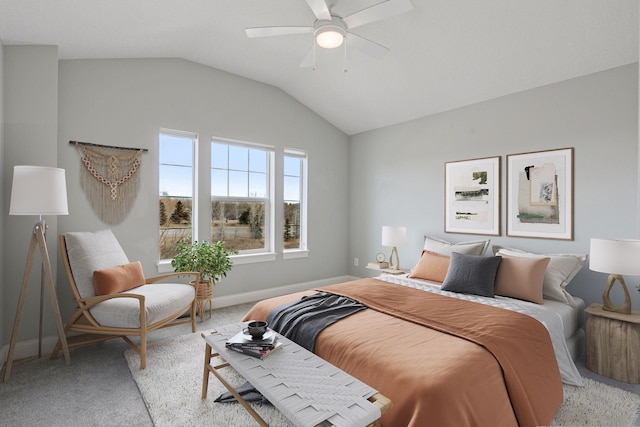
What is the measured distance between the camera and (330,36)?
251cm

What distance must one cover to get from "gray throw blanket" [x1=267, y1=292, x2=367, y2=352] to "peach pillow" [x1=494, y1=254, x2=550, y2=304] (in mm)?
1367

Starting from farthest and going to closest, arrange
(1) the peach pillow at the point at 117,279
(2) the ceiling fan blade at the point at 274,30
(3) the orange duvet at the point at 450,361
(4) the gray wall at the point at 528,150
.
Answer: (4) the gray wall at the point at 528,150 < (1) the peach pillow at the point at 117,279 < (2) the ceiling fan blade at the point at 274,30 < (3) the orange duvet at the point at 450,361

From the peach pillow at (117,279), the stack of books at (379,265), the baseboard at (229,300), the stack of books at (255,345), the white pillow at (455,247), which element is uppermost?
the white pillow at (455,247)

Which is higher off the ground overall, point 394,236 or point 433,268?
point 394,236

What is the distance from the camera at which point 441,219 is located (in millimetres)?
4246

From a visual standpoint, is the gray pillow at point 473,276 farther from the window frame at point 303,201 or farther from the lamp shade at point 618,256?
the window frame at point 303,201

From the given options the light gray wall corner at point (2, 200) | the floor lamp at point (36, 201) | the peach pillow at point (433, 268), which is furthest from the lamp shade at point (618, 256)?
the light gray wall corner at point (2, 200)

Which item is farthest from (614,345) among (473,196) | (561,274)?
(473,196)

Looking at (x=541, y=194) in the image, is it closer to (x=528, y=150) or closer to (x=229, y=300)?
(x=528, y=150)

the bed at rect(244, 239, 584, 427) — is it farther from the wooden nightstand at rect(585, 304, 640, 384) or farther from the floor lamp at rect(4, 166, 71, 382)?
the floor lamp at rect(4, 166, 71, 382)

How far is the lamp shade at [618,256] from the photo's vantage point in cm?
236

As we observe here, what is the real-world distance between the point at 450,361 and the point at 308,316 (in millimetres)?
961

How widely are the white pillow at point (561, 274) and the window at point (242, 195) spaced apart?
324 cm

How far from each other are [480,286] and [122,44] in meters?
3.97
